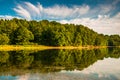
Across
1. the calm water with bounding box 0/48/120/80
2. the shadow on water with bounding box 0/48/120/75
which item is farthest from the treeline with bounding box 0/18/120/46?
the calm water with bounding box 0/48/120/80

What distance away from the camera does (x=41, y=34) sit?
118812 mm

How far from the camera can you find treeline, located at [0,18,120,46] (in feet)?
338

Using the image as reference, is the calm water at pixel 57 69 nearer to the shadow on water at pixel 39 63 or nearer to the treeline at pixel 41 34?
the shadow on water at pixel 39 63

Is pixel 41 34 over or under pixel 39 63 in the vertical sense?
over

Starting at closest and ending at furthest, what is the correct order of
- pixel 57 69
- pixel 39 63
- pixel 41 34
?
pixel 57 69, pixel 39 63, pixel 41 34

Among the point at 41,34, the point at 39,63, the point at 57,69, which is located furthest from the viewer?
the point at 41,34

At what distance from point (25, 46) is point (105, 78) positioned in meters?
75.5

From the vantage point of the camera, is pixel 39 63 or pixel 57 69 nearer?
Result: pixel 57 69

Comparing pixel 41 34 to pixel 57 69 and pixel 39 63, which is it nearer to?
pixel 39 63

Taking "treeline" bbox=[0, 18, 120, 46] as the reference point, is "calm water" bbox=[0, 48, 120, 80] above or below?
below

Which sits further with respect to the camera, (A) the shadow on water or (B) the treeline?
(B) the treeline

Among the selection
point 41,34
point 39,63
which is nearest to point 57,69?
point 39,63

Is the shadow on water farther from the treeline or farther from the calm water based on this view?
the treeline

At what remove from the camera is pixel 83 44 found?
14375cm
